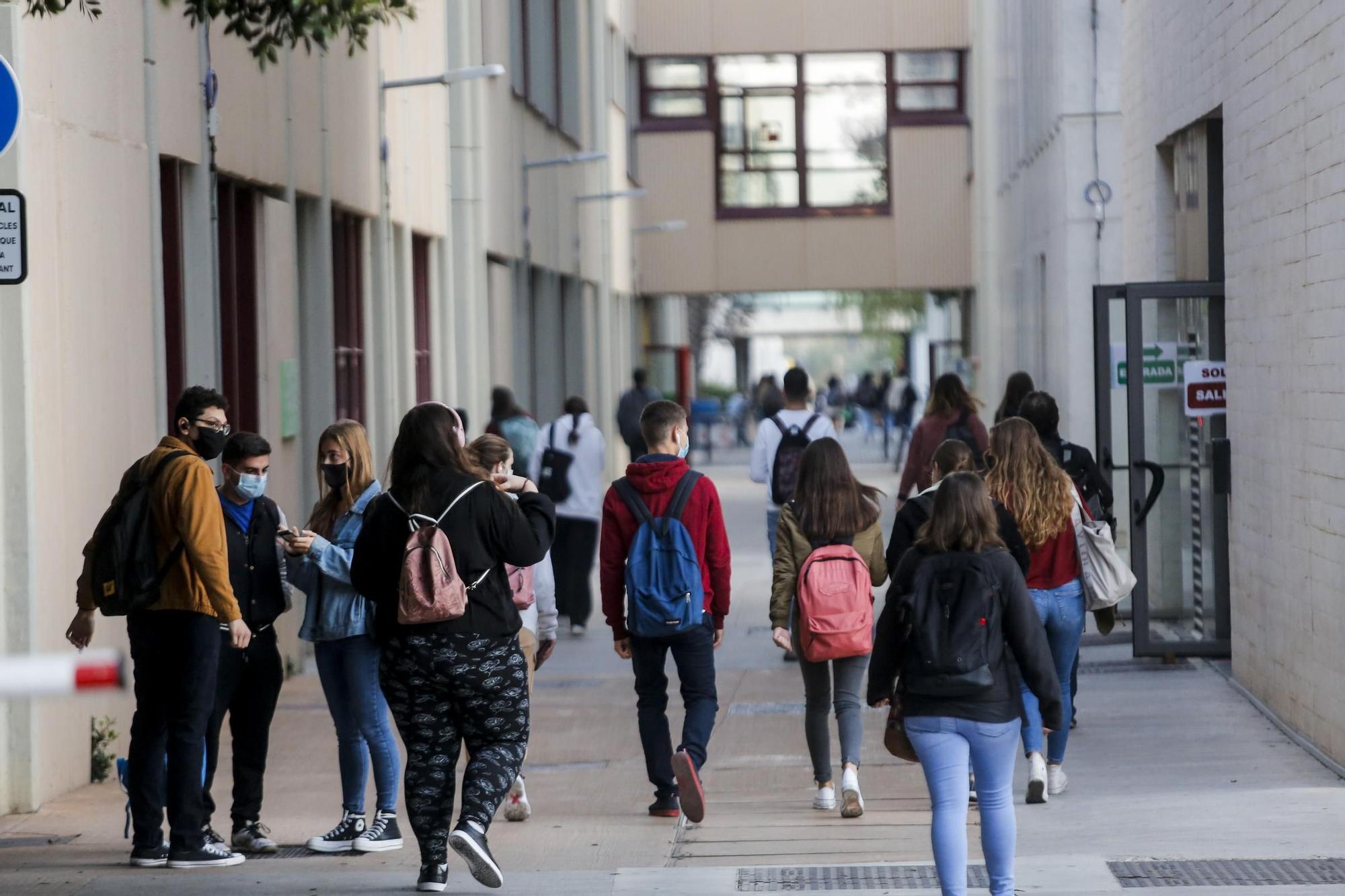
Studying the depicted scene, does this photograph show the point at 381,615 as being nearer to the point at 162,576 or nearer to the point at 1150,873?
the point at 162,576

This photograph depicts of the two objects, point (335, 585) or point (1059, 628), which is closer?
point (335, 585)

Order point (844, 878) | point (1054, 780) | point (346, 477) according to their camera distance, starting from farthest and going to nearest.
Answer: point (1054, 780) < point (346, 477) < point (844, 878)

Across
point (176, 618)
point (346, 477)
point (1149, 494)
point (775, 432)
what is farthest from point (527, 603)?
point (775, 432)

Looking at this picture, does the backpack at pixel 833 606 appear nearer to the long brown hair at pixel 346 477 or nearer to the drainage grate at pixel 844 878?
the drainage grate at pixel 844 878

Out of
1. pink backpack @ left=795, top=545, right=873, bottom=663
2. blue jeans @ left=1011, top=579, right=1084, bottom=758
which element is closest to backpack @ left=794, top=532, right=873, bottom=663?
pink backpack @ left=795, top=545, right=873, bottom=663

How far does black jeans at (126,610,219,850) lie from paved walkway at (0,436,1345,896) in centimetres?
24

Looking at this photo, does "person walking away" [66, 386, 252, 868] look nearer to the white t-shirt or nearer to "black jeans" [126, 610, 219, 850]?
"black jeans" [126, 610, 219, 850]

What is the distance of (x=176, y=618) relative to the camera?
24.5 feet

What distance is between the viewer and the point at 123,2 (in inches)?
411

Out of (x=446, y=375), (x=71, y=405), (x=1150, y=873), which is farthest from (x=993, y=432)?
(x=446, y=375)

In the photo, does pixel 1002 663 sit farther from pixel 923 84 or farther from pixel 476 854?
pixel 923 84

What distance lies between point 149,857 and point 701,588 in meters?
2.33

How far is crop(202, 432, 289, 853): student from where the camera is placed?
7844 mm

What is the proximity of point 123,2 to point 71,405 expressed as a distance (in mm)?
2205
